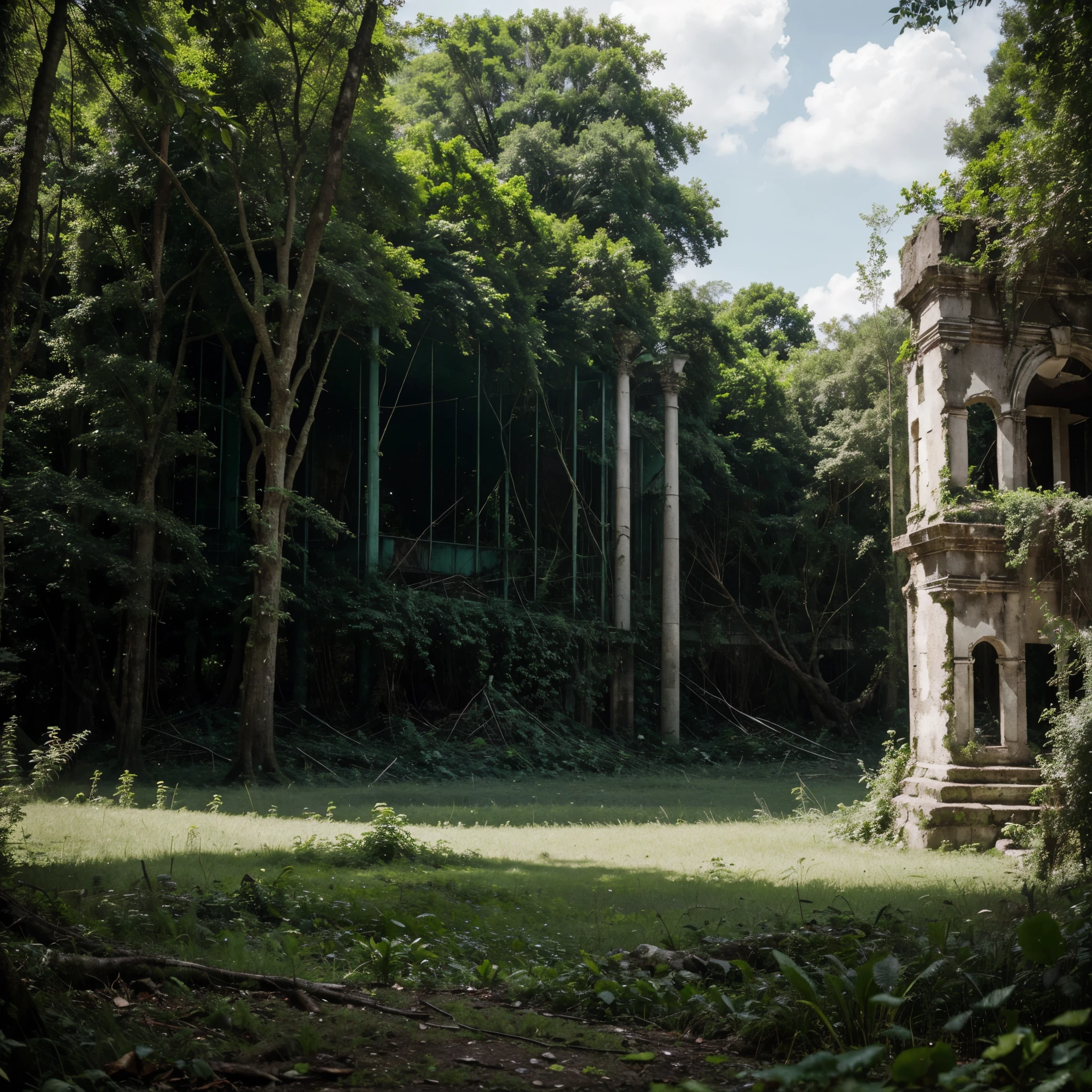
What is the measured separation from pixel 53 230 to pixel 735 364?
18955 mm

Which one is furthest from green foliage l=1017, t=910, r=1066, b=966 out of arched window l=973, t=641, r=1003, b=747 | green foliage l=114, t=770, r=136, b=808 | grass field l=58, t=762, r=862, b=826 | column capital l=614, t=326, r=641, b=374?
column capital l=614, t=326, r=641, b=374

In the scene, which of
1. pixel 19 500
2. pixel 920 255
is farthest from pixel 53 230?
pixel 920 255

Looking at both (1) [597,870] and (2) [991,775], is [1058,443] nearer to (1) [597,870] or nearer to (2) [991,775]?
(2) [991,775]

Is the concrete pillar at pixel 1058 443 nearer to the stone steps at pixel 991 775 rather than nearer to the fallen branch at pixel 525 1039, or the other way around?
the stone steps at pixel 991 775

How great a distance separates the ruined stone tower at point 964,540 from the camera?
448 inches

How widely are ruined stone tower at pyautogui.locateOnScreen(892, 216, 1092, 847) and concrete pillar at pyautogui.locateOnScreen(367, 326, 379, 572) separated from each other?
11.1 metres

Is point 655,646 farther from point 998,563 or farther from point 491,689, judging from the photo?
point 998,563

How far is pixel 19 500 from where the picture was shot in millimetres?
15219

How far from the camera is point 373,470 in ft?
68.4

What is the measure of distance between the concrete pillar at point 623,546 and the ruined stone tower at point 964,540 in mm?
11948

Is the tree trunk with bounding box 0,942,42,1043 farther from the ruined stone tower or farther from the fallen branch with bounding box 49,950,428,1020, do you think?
the ruined stone tower

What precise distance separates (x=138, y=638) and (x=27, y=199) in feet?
37.0

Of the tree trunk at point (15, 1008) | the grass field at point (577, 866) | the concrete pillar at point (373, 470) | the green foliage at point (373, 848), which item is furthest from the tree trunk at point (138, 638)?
the tree trunk at point (15, 1008)

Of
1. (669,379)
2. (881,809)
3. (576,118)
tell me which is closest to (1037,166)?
(881,809)
